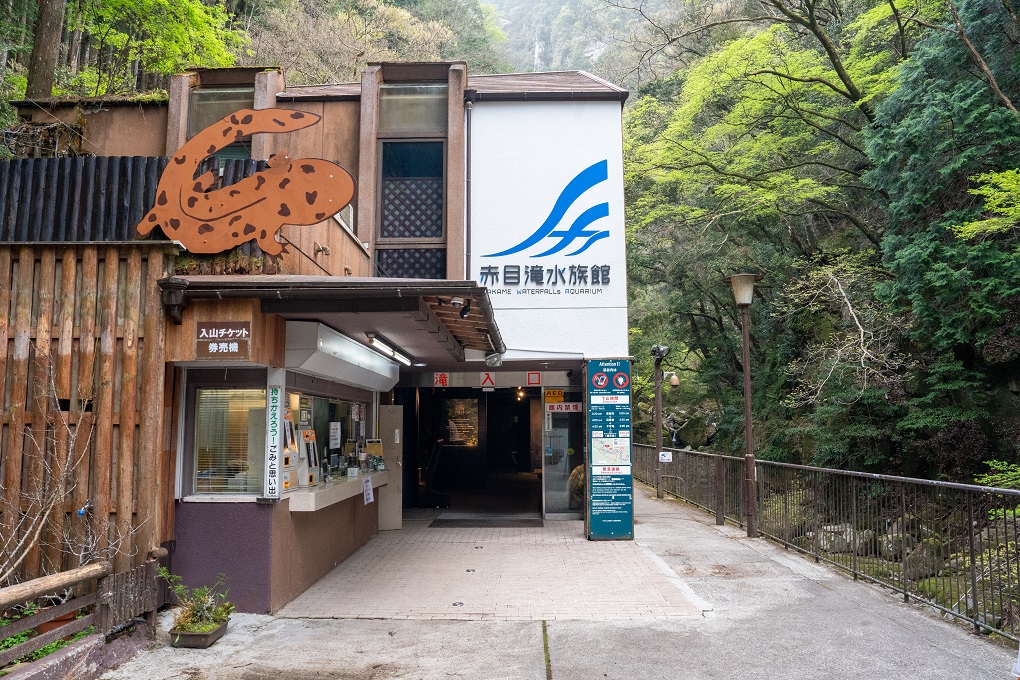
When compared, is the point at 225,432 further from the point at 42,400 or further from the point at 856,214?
the point at 856,214

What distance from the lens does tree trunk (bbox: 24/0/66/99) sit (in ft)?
36.1

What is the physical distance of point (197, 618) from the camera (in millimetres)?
6262

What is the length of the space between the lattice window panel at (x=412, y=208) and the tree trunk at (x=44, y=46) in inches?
202

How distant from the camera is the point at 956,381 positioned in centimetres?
1511

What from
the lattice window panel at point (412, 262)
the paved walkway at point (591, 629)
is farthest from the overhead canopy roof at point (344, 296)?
the lattice window panel at point (412, 262)

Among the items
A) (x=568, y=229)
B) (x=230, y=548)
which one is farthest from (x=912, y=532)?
(x=568, y=229)

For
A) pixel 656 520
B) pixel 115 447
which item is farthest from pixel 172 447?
pixel 656 520

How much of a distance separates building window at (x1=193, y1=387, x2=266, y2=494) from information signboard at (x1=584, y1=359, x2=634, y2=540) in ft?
19.8

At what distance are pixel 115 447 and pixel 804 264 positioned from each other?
1848 cm

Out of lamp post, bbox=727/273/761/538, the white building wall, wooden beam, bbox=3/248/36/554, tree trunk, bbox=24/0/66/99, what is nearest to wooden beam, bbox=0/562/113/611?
wooden beam, bbox=3/248/36/554

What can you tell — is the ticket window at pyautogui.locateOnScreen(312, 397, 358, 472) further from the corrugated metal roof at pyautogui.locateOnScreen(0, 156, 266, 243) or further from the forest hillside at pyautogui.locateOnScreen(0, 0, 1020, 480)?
the forest hillside at pyautogui.locateOnScreen(0, 0, 1020, 480)

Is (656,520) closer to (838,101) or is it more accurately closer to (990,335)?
(990,335)

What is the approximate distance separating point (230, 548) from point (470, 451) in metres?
13.3

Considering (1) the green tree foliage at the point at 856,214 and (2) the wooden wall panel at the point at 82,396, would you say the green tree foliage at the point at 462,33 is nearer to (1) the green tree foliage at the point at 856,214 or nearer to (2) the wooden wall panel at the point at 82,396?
(1) the green tree foliage at the point at 856,214
